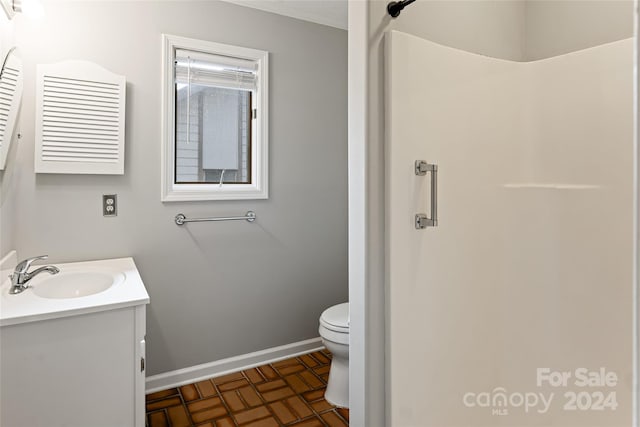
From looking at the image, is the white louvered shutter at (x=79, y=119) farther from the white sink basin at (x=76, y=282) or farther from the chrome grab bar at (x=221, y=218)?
the white sink basin at (x=76, y=282)

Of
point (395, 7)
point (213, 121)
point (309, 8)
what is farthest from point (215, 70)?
point (395, 7)

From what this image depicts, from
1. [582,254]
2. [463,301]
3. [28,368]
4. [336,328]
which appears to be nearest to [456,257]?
[463,301]

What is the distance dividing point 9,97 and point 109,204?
2.15 feet

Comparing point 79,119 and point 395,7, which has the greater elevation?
point 395,7

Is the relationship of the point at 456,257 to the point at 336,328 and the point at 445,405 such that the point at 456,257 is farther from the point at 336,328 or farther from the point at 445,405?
the point at 336,328

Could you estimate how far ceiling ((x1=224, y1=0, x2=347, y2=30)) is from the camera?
7.91 feet

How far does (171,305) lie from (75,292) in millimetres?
561

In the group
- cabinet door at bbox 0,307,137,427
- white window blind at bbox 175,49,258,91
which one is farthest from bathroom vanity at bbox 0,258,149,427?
white window blind at bbox 175,49,258,91

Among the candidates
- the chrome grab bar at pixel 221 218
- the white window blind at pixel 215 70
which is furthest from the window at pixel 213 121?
the chrome grab bar at pixel 221 218

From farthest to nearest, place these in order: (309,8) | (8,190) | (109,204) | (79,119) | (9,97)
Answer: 1. (309,8)
2. (109,204)
3. (79,119)
4. (8,190)
5. (9,97)

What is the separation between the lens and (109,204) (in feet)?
6.90

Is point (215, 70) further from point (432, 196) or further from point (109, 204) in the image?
point (432, 196)

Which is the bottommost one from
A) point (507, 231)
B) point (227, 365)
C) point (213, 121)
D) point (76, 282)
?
point (227, 365)

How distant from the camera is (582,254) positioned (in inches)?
64.1
